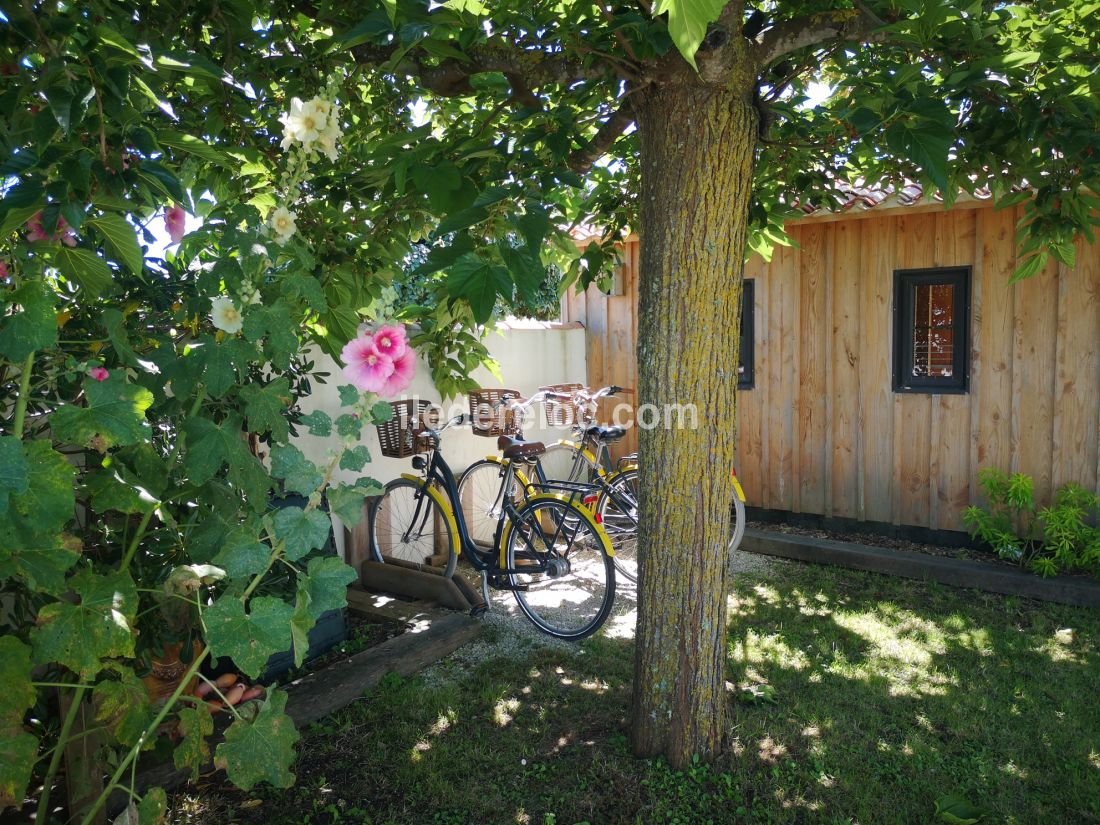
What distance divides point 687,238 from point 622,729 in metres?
2.00

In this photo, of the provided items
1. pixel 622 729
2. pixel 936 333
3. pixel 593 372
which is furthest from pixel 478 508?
pixel 936 333

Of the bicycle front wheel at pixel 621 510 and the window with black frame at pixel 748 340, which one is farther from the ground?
the window with black frame at pixel 748 340

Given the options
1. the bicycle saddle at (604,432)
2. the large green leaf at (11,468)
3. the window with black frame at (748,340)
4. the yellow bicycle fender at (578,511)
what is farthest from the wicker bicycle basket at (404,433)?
the large green leaf at (11,468)

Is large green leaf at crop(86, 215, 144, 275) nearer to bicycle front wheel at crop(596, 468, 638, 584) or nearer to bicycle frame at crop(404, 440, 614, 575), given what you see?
bicycle frame at crop(404, 440, 614, 575)

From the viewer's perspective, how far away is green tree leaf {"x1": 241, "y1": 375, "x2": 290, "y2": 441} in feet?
5.16

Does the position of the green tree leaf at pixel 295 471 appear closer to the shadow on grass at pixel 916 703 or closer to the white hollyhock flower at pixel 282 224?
the white hollyhock flower at pixel 282 224

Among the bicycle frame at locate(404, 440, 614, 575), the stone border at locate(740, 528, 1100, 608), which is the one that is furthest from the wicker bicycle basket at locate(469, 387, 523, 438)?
the stone border at locate(740, 528, 1100, 608)

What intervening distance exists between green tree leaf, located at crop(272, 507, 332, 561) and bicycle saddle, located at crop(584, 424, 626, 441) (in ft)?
13.2

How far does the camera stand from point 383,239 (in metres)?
2.85

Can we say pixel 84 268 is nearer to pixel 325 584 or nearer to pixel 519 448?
pixel 325 584

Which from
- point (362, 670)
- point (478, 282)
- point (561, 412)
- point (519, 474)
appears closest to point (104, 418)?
point (478, 282)

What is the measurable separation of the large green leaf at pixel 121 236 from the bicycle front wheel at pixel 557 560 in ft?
9.98

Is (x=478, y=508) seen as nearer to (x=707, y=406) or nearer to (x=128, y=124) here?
(x=707, y=406)

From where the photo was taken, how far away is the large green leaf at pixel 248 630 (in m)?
1.36
